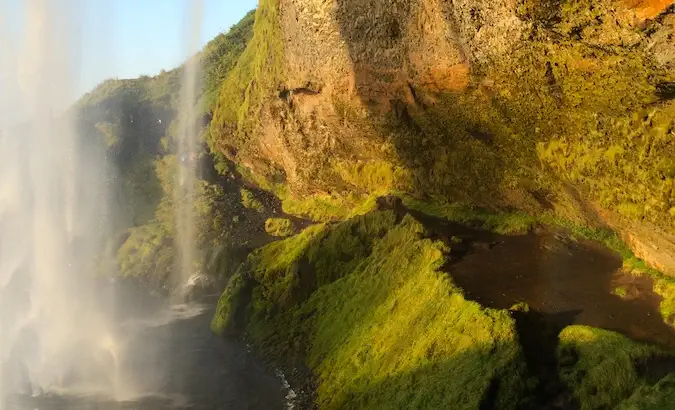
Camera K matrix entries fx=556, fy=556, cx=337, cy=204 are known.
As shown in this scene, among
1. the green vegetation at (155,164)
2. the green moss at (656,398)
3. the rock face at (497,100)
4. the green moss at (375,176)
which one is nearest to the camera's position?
the green moss at (656,398)

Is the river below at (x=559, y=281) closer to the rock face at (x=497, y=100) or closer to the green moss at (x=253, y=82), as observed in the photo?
the rock face at (x=497, y=100)

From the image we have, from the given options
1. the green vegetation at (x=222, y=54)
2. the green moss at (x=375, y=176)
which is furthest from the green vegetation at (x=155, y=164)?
the green moss at (x=375, y=176)

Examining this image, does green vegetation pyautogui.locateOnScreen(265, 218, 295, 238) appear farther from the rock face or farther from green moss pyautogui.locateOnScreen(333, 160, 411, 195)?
green moss pyautogui.locateOnScreen(333, 160, 411, 195)

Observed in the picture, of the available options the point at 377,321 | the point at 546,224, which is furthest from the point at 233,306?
the point at 546,224

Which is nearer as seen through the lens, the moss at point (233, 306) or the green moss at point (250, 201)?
the moss at point (233, 306)

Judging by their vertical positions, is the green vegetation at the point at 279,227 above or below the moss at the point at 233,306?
above

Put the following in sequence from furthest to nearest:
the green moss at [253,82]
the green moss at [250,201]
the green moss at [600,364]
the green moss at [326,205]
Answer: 1. the green moss at [250,201]
2. the green moss at [253,82]
3. the green moss at [326,205]
4. the green moss at [600,364]

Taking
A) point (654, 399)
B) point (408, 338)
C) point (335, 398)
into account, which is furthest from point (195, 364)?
point (654, 399)

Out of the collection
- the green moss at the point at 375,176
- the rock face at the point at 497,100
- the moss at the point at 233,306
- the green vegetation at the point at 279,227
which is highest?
the rock face at the point at 497,100

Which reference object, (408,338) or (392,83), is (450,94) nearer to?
(392,83)
